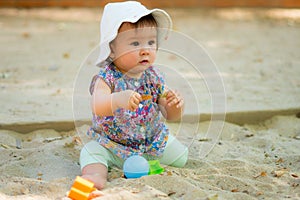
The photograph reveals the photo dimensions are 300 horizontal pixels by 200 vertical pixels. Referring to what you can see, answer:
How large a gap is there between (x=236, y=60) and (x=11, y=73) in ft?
7.20

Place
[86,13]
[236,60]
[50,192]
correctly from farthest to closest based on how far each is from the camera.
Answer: [86,13]
[236,60]
[50,192]

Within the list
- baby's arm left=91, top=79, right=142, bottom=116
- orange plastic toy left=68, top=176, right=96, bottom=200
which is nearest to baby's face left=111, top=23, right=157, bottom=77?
baby's arm left=91, top=79, right=142, bottom=116

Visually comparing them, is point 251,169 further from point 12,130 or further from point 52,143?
point 12,130

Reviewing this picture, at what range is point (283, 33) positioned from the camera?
6.46 m

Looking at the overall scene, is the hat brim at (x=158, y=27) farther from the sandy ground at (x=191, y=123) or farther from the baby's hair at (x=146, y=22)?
the sandy ground at (x=191, y=123)

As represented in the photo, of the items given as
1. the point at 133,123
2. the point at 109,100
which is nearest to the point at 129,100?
the point at 109,100

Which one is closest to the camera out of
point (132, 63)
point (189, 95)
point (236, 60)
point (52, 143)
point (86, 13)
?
point (132, 63)

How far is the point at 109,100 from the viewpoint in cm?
243

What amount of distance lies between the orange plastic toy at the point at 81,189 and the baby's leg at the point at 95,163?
98 millimetres

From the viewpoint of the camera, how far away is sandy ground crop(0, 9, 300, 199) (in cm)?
235

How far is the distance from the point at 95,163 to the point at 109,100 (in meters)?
0.33

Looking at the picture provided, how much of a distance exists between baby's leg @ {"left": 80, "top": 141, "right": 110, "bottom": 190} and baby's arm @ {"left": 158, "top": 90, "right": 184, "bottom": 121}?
38 centimetres

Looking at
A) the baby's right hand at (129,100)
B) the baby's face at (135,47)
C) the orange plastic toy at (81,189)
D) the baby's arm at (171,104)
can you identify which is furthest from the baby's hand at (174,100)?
the orange plastic toy at (81,189)

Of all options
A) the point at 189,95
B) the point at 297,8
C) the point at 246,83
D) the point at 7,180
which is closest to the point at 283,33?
the point at 297,8
